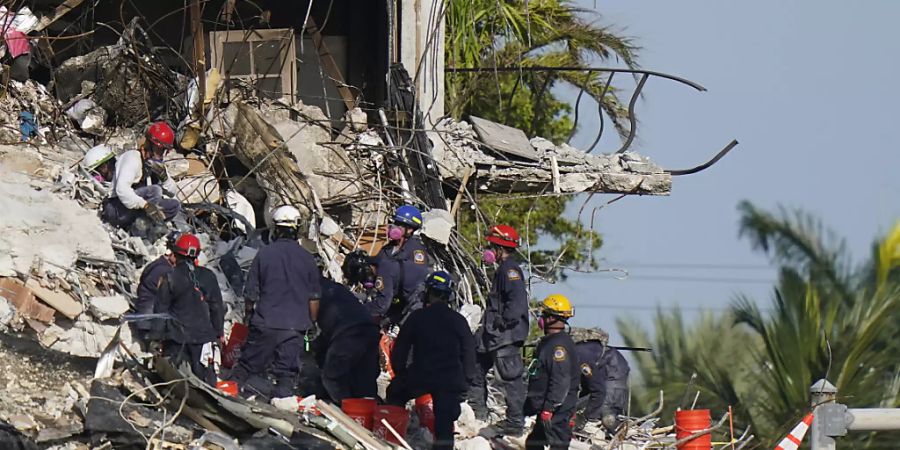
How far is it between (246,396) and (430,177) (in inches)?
199

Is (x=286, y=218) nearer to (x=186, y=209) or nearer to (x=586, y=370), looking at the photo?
(x=586, y=370)

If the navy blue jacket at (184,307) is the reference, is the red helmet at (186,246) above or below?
above

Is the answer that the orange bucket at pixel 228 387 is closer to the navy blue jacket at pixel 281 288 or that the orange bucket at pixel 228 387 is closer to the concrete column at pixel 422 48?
the navy blue jacket at pixel 281 288

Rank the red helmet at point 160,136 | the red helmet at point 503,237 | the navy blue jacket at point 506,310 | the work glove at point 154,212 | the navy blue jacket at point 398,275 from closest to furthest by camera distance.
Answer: the navy blue jacket at point 506,310 < the red helmet at point 503,237 < the navy blue jacket at point 398,275 < the red helmet at point 160,136 < the work glove at point 154,212

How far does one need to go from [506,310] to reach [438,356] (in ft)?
5.16

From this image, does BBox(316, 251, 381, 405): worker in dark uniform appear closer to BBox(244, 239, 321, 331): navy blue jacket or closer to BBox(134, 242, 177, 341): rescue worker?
BBox(244, 239, 321, 331): navy blue jacket

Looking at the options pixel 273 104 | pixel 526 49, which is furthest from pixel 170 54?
pixel 526 49

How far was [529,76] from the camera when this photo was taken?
22.1 meters

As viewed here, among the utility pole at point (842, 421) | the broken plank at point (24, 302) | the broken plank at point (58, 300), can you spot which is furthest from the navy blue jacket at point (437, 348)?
the utility pole at point (842, 421)

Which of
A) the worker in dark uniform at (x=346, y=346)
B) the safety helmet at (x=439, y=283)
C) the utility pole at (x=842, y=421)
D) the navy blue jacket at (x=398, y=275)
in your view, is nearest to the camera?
the utility pole at (x=842, y=421)

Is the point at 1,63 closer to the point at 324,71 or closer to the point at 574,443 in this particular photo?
the point at 324,71

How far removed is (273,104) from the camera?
17391 mm

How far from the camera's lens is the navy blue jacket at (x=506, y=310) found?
1279 cm

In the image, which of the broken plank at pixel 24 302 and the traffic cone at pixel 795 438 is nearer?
the traffic cone at pixel 795 438
